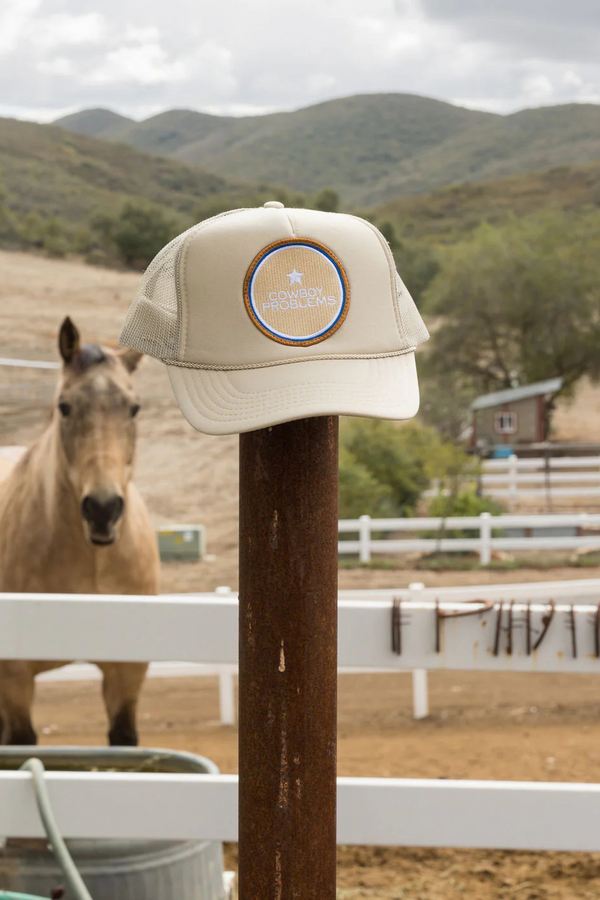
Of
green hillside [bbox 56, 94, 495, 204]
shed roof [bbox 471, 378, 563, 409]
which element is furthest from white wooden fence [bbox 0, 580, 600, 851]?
green hillside [bbox 56, 94, 495, 204]

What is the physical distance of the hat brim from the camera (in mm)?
1071

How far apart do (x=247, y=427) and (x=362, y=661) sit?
3.36 feet

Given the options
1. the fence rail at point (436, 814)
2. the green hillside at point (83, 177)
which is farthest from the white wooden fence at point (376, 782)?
the green hillside at point (83, 177)

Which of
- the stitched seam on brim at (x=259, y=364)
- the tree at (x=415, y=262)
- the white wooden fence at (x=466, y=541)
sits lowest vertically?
the white wooden fence at (x=466, y=541)

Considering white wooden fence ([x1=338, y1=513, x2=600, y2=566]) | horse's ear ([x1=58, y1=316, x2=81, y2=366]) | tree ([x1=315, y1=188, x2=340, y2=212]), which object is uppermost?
tree ([x1=315, y1=188, x2=340, y2=212])

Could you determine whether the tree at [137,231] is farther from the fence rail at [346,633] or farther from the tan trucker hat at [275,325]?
the tan trucker hat at [275,325]

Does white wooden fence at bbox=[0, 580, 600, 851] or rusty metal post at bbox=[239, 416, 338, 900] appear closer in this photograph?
rusty metal post at bbox=[239, 416, 338, 900]

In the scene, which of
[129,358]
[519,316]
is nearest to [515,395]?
[519,316]

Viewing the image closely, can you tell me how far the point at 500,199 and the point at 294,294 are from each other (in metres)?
96.7

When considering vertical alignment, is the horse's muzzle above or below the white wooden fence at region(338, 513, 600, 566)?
above

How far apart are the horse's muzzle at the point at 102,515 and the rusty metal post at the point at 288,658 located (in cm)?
171

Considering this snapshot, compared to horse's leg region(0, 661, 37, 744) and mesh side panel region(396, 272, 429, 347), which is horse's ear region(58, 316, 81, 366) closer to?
horse's leg region(0, 661, 37, 744)

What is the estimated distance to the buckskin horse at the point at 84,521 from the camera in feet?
9.70

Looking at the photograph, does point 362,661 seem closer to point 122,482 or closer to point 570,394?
point 122,482
